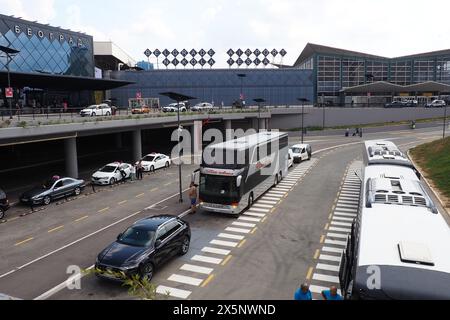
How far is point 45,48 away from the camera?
211 ft

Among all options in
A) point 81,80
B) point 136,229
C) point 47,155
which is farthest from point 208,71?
point 136,229

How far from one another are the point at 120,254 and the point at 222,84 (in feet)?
266

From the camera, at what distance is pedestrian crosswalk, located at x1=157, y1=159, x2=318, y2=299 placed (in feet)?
46.3

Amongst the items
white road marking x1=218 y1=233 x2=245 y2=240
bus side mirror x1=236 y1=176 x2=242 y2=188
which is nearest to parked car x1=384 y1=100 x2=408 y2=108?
bus side mirror x1=236 y1=176 x2=242 y2=188

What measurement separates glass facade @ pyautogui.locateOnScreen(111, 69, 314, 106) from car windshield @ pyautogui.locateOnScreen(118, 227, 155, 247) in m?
77.6

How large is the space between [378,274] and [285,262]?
7588 millimetres

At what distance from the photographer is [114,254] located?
14.1 meters

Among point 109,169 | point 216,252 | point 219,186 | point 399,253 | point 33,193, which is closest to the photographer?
point 399,253

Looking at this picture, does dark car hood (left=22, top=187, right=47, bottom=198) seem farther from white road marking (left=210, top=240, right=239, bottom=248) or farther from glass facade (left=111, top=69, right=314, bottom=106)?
glass facade (left=111, top=69, right=314, bottom=106)

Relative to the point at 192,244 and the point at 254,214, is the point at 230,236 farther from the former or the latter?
the point at 254,214

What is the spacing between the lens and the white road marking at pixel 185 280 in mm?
14328

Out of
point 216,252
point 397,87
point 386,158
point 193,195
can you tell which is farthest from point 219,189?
point 397,87

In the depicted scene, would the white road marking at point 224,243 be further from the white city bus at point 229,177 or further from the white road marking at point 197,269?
the white city bus at point 229,177
